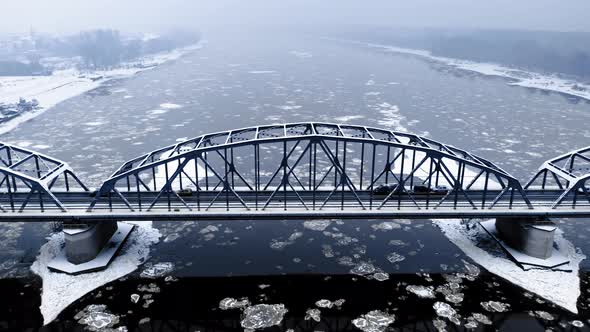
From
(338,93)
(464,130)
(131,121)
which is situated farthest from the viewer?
(338,93)

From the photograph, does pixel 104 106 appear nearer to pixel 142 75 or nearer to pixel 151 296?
pixel 142 75

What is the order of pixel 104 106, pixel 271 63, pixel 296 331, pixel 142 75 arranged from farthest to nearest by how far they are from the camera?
pixel 271 63 < pixel 142 75 < pixel 104 106 < pixel 296 331

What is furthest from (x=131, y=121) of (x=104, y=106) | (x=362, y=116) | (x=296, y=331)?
(x=296, y=331)

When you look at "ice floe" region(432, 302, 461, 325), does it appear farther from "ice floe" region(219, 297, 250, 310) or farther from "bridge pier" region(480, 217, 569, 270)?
"ice floe" region(219, 297, 250, 310)

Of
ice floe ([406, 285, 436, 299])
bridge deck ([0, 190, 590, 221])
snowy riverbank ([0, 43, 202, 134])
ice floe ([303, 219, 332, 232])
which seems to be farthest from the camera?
snowy riverbank ([0, 43, 202, 134])

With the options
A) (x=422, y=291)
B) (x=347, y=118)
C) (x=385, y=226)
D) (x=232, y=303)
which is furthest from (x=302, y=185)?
(x=347, y=118)

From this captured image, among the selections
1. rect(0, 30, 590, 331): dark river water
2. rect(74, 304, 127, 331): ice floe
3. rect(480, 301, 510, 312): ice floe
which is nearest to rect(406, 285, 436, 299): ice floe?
rect(0, 30, 590, 331): dark river water
